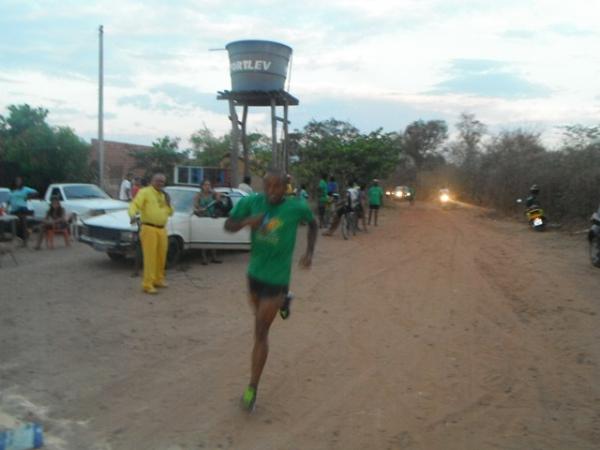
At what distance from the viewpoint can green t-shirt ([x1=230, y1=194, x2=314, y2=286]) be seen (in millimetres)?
4738

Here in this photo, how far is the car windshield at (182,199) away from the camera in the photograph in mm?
11938

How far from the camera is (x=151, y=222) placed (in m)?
9.09

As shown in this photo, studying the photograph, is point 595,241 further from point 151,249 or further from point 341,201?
point 151,249

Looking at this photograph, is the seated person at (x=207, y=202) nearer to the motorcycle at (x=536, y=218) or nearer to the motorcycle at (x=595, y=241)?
the motorcycle at (x=595, y=241)

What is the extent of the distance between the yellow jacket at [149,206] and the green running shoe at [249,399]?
4.83 m

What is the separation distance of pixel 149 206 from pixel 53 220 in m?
6.36

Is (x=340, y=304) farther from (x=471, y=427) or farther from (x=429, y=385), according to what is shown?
(x=471, y=427)

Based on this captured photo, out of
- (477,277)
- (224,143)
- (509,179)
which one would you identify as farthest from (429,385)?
(224,143)

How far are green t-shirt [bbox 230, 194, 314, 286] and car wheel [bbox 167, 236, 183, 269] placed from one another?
680cm

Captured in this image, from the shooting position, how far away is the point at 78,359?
235 inches

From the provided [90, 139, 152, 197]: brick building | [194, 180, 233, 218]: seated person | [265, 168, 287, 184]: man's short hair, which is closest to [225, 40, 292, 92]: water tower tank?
[194, 180, 233, 218]: seated person

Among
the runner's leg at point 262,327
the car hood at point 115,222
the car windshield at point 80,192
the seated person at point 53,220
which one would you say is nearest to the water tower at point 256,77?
the car windshield at point 80,192

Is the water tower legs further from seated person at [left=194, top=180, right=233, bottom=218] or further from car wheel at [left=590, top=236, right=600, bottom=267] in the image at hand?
car wheel at [left=590, top=236, right=600, bottom=267]

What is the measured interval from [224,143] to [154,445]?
40.4 meters
